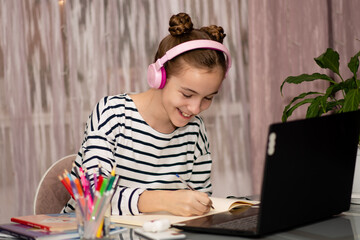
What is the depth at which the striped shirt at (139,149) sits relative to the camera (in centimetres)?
148

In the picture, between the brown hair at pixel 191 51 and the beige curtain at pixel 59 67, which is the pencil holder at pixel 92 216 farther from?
the beige curtain at pixel 59 67

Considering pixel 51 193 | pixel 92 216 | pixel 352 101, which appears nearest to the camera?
pixel 92 216

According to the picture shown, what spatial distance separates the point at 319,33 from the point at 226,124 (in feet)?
2.30

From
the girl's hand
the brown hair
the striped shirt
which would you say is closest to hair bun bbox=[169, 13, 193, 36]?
the brown hair

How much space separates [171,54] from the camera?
138cm

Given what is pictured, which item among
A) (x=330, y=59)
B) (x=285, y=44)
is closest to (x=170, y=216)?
(x=330, y=59)

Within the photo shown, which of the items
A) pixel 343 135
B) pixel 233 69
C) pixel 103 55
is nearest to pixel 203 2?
pixel 233 69

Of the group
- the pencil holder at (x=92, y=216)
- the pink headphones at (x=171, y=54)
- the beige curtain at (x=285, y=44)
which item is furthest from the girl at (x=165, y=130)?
the beige curtain at (x=285, y=44)

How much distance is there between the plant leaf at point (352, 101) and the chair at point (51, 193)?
3.34 ft

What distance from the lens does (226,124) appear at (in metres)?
2.83

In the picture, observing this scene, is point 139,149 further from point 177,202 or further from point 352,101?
point 352,101

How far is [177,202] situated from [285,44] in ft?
6.02

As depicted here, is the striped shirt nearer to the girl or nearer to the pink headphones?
the girl

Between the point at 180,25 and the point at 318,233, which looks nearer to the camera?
the point at 318,233
